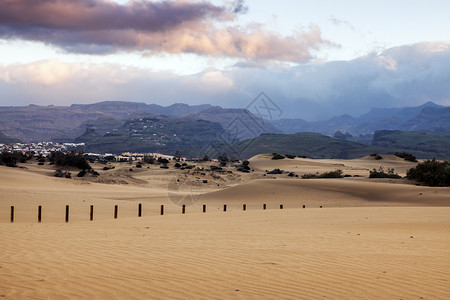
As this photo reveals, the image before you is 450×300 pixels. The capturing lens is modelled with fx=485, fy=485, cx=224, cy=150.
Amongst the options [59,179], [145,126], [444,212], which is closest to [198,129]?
[145,126]

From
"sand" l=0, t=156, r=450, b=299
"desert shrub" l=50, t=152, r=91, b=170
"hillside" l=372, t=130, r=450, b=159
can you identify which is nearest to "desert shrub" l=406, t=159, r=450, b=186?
"sand" l=0, t=156, r=450, b=299

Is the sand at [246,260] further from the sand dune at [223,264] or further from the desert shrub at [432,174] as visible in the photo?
the desert shrub at [432,174]

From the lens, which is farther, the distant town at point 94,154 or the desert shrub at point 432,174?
the distant town at point 94,154

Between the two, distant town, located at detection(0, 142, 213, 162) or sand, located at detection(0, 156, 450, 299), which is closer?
sand, located at detection(0, 156, 450, 299)

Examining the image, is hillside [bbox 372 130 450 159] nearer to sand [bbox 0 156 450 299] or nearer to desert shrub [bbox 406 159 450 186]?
desert shrub [bbox 406 159 450 186]

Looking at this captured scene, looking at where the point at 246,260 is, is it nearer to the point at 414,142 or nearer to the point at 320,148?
the point at 320,148

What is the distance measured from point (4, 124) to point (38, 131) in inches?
499

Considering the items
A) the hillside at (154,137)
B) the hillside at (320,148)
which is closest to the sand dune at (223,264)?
the hillside at (154,137)

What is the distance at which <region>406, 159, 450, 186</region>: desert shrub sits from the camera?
36.0 m

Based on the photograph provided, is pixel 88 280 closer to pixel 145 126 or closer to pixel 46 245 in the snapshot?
pixel 46 245

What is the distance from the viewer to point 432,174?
122 ft

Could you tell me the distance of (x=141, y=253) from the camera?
939 cm

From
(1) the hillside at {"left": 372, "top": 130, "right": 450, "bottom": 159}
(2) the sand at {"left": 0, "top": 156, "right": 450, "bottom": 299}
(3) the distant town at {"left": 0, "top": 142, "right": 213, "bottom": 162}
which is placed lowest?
(3) the distant town at {"left": 0, "top": 142, "right": 213, "bottom": 162}

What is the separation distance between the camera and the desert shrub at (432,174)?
118ft
